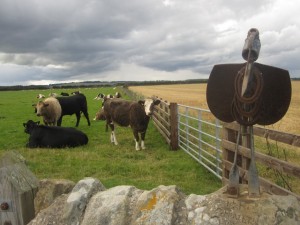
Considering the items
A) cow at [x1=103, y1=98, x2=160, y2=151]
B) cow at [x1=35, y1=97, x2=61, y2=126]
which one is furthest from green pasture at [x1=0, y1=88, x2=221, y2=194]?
cow at [x1=35, y1=97, x2=61, y2=126]

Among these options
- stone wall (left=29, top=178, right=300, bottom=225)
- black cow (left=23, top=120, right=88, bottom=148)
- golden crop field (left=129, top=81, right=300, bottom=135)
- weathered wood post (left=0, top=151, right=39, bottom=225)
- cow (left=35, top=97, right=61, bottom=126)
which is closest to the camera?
stone wall (left=29, top=178, right=300, bottom=225)

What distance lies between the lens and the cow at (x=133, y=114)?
12.4 meters

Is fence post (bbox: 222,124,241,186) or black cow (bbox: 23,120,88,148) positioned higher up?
fence post (bbox: 222,124,241,186)

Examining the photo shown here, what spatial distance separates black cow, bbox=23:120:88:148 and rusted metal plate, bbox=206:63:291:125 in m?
10.6

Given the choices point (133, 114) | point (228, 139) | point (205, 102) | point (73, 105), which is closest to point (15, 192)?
point (228, 139)

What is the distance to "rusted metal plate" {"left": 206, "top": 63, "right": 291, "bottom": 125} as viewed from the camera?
2291 mm

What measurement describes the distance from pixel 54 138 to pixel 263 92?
A: 435 inches

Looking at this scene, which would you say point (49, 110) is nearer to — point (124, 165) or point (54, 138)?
point (54, 138)

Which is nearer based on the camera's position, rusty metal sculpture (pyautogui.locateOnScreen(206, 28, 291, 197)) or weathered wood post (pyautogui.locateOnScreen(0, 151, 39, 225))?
rusty metal sculpture (pyautogui.locateOnScreen(206, 28, 291, 197))

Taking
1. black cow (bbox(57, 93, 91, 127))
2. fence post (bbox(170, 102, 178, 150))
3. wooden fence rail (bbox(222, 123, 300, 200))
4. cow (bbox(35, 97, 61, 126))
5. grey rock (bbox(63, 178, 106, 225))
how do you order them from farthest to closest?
black cow (bbox(57, 93, 91, 127)) → cow (bbox(35, 97, 61, 126)) → fence post (bbox(170, 102, 178, 150)) → wooden fence rail (bbox(222, 123, 300, 200)) → grey rock (bbox(63, 178, 106, 225))

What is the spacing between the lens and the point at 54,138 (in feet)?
41.5

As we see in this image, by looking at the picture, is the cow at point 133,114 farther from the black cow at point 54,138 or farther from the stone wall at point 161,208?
the stone wall at point 161,208

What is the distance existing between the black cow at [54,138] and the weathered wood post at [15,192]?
32.9 feet

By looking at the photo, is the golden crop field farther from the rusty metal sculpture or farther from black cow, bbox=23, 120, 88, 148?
black cow, bbox=23, 120, 88, 148
